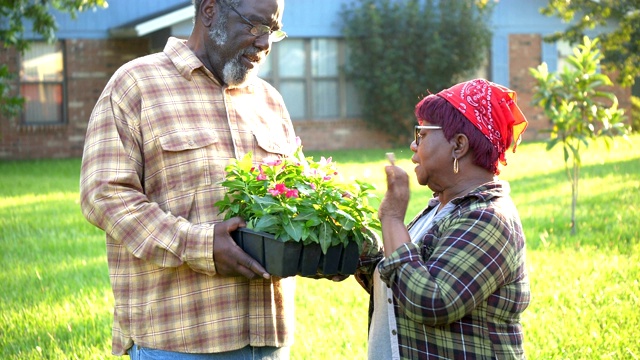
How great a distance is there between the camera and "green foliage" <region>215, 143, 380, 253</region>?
3152mm

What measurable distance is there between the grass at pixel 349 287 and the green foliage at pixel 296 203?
0.43m

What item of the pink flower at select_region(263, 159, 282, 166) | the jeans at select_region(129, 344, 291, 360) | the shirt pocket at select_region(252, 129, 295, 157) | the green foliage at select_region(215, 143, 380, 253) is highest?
the shirt pocket at select_region(252, 129, 295, 157)

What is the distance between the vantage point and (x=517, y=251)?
304 centimetres

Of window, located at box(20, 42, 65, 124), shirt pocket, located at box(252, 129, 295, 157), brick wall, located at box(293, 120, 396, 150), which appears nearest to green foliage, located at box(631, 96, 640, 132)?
brick wall, located at box(293, 120, 396, 150)

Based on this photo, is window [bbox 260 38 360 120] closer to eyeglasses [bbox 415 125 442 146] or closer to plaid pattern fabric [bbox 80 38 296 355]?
plaid pattern fabric [bbox 80 38 296 355]

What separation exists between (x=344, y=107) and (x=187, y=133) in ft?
67.1

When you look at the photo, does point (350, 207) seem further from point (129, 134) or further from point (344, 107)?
point (344, 107)

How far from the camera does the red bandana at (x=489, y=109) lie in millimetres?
3088

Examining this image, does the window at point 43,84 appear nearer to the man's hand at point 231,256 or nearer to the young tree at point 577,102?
the young tree at point 577,102

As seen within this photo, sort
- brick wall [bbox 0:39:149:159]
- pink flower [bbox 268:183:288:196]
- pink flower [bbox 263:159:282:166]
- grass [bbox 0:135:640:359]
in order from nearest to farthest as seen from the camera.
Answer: pink flower [bbox 268:183:288:196] → pink flower [bbox 263:159:282:166] → grass [bbox 0:135:640:359] → brick wall [bbox 0:39:149:159]

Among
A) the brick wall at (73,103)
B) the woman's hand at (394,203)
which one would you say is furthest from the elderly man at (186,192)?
the brick wall at (73,103)

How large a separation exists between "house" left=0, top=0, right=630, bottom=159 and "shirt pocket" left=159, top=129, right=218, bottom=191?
17.7 m

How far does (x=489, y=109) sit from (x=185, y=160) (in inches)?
42.6

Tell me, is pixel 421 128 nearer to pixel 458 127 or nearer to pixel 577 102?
pixel 458 127
